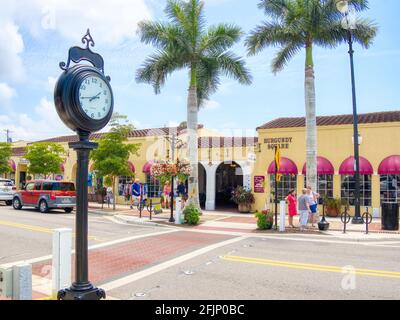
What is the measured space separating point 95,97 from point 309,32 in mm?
14848

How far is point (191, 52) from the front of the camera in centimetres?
2172

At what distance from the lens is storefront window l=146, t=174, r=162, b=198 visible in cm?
2945

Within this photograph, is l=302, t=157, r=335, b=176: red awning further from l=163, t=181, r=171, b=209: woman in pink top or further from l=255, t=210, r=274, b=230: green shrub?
l=163, t=181, r=171, b=209: woman in pink top

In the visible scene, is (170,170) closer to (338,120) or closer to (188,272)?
(188,272)

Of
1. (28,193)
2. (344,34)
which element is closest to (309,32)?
(344,34)

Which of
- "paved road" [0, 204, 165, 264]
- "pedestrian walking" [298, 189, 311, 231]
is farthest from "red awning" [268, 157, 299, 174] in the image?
"paved road" [0, 204, 165, 264]

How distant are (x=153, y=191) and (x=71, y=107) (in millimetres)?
24738

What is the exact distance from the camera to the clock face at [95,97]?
17.3 ft

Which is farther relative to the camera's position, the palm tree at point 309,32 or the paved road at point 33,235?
the palm tree at point 309,32

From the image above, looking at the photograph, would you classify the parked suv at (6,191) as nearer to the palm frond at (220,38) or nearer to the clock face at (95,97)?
the palm frond at (220,38)

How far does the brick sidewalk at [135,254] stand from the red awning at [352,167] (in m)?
9.99

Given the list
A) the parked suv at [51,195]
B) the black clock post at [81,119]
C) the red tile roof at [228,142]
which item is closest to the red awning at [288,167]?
the red tile roof at [228,142]

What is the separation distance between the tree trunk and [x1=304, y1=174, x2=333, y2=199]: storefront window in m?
7.05
